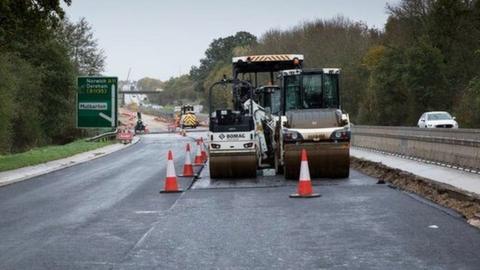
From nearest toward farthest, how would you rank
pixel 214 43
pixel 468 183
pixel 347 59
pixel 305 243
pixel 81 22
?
pixel 305 243 → pixel 468 183 → pixel 347 59 → pixel 81 22 → pixel 214 43

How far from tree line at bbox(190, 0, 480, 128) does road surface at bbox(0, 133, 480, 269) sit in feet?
103

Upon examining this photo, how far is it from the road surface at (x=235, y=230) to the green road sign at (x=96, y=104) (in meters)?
25.8

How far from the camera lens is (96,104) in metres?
42.2

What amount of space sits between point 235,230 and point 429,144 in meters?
11.4

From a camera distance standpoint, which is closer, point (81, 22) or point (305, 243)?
point (305, 243)

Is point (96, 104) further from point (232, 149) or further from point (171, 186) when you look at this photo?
point (171, 186)

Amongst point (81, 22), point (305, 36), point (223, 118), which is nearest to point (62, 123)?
point (81, 22)

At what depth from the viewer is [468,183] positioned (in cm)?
1434

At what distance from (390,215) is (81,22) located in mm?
64172

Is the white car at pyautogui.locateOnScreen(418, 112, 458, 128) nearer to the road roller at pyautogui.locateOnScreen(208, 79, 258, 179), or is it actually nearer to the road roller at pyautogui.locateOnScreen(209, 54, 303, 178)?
the road roller at pyautogui.locateOnScreen(209, 54, 303, 178)

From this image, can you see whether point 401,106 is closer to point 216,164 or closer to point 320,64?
point 320,64

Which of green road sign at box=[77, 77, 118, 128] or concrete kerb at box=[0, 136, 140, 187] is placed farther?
green road sign at box=[77, 77, 118, 128]

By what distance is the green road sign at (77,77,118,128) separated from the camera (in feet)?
138

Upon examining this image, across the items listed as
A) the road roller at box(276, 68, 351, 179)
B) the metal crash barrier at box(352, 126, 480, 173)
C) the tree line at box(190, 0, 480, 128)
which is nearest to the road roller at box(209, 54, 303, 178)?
the road roller at box(276, 68, 351, 179)
